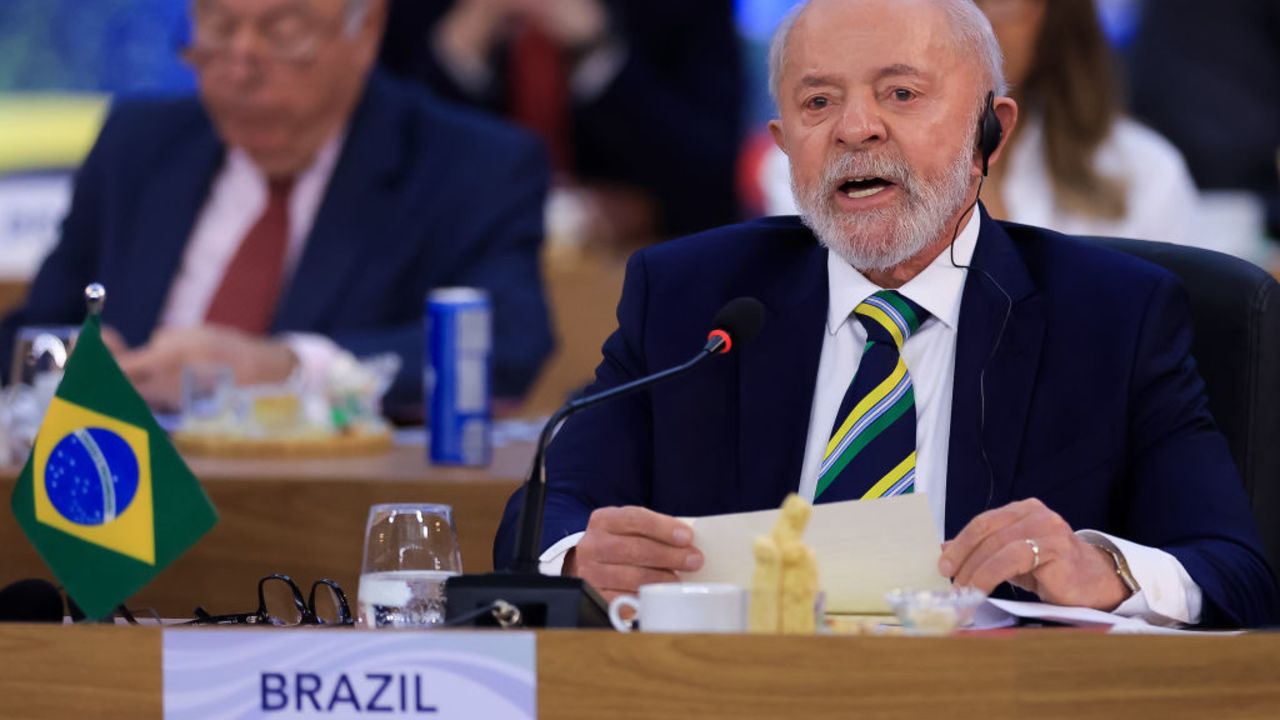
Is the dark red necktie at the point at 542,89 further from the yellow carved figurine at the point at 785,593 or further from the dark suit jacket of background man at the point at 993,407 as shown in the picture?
the yellow carved figurine at the point at 785,593

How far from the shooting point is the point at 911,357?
2.07 meters

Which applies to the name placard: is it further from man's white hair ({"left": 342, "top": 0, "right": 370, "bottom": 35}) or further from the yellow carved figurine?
man's white hair ({"left": 342, "top": 0, "right": 370, "bottom": 35})

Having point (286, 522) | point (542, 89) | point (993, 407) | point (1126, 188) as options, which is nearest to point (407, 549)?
point (993, 407)

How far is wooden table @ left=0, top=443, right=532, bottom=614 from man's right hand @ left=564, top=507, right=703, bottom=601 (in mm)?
927

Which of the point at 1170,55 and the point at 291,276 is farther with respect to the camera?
the point at 1170,55

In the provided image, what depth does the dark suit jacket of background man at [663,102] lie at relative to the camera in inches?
199

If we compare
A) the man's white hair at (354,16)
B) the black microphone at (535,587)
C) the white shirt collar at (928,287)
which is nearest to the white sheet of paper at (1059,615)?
the black microphone at (535,587)

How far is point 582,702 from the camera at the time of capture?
1.37 metres

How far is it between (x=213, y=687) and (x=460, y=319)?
56.3 inches

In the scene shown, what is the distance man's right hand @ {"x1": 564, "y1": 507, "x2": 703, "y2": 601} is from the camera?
1663mm

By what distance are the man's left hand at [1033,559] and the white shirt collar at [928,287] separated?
0.40 m

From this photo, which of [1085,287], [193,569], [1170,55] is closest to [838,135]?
[1085,287]

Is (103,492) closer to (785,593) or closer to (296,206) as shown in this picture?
(785,593)

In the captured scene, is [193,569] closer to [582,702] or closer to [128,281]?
[128,281]
